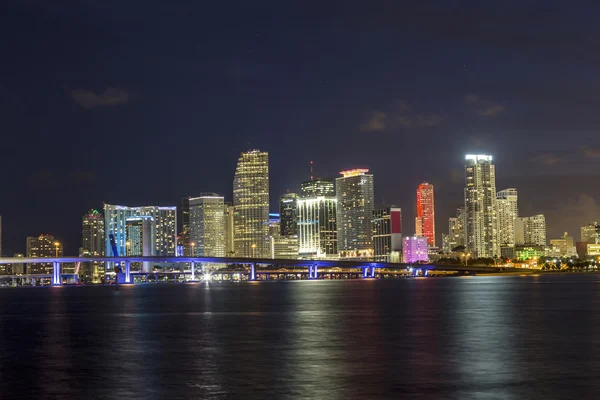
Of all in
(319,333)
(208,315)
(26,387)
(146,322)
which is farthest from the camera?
(208,315)

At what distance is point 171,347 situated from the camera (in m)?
49.0

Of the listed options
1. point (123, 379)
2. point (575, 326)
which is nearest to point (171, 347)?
point (123, 379)

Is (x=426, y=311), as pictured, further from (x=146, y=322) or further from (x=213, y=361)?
(x=213, y=361)

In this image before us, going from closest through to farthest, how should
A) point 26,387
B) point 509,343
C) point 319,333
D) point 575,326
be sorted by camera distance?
1. point 26,387
2. point 509,343
3. point 319,333
4. point 575,326

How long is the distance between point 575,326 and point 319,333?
745 inches

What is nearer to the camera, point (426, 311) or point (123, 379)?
point (123, 379)

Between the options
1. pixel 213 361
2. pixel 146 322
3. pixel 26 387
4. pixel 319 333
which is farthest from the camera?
pixel 146 322

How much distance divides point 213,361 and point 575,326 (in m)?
31.2

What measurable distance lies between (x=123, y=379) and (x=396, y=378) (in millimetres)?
10973

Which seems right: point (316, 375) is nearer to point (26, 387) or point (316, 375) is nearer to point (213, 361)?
point (213, 361)

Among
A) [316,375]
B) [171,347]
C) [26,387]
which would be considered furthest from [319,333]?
[26,387]

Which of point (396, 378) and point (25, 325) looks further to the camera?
point (25, 325)

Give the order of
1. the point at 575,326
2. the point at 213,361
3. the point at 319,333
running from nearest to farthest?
1. the point at 213,361
2. the point at 319,333
3. the point at 575,326

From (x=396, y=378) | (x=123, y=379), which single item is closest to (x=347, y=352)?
(x=396, y=378)
